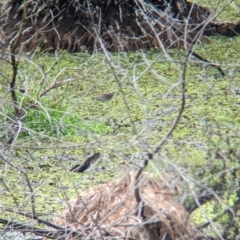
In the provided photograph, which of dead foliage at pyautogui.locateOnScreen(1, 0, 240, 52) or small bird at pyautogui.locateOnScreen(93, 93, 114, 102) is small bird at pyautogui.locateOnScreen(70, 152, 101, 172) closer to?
small bird at pyautogui.locateOnScreen(93, 93, 114, 102)

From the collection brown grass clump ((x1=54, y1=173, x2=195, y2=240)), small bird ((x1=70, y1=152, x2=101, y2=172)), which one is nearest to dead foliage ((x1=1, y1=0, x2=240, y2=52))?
small bird ((x1=70, y1=152, x2=101, y2=172))

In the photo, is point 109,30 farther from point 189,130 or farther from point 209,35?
point 189,130

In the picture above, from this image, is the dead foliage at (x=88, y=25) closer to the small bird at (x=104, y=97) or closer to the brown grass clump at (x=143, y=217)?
the small bird at (x=104, y=97)

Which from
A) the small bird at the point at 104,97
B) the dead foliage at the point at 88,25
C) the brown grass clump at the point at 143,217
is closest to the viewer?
the brown grass clump at the point at 143,217

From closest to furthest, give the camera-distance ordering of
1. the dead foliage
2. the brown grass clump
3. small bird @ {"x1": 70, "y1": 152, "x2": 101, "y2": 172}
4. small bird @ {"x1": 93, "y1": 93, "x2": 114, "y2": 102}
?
the brown grass clump, small bird @ {"x1": 70, "y1": 152, "x2": 101, "y2": 172}, small bird @ {"x1": 93, "y1": 93, "x2": 114, "y2": 102}, the dead foliage

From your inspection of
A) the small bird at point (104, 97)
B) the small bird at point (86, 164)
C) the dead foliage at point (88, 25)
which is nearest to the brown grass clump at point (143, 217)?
the small bird at point (86, 164)

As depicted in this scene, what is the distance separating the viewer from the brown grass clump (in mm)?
2703

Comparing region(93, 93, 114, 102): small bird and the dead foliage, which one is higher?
the dead foliage

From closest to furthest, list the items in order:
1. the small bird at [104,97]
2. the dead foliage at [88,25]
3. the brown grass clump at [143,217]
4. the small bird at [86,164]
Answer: the brown grass clump at [143,217]
the small bird at [86,164]
the small bird at [104,97]
the dead foliage at [88,25]

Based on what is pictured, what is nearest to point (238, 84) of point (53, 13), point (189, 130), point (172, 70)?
point (172, 70)

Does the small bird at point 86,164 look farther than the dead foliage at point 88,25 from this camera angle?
No

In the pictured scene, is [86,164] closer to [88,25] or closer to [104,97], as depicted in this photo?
[104,97]

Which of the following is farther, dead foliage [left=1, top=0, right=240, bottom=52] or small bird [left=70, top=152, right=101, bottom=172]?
dead foliage [left=1, top=0, right=240, bottom=52]

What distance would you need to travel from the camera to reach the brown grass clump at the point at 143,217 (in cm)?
270
